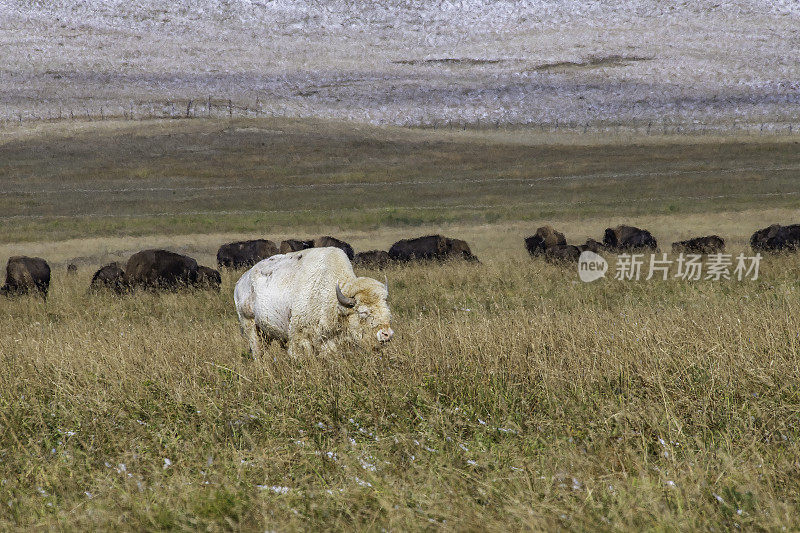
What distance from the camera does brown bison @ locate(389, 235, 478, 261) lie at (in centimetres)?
2155

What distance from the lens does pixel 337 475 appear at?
13.6ft

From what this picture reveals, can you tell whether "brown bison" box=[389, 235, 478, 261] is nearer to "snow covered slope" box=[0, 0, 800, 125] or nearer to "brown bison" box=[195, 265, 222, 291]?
"brown bison" box=[195, 265, 222, 291]

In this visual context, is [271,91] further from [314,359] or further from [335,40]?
[314,359]

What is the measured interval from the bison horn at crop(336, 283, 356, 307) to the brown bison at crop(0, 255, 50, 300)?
36.2ft

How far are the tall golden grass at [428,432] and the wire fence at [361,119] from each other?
242 ft

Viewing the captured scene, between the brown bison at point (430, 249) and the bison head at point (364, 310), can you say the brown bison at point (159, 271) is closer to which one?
the brown bison at point (430, 249)

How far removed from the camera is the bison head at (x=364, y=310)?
696 cm

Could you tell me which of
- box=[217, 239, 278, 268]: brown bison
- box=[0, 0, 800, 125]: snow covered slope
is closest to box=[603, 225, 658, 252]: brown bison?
box=[217, 239, 278, 268]: brown bison

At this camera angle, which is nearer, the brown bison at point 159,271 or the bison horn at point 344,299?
the bison horn at point 344,299

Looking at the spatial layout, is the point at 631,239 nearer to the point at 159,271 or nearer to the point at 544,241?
the point at 544,241

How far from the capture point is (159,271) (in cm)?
1642

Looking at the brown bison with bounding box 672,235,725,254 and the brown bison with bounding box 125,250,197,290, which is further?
the brown bison with bounding box 672,235,725,254

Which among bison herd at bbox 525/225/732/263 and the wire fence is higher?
the wire fence

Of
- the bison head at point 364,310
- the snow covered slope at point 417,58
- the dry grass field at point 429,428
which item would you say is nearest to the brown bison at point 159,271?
the dry grass field at point 429,428
